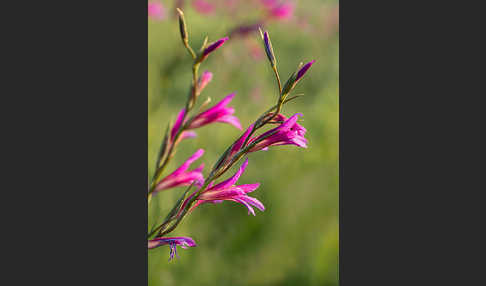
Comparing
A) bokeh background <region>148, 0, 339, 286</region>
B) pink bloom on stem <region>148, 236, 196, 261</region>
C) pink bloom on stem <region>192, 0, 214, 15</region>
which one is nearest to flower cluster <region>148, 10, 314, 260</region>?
pink bloom on stem <region>148, 236, 196, 261</region>

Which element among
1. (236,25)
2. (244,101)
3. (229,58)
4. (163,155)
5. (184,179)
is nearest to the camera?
(163,155)

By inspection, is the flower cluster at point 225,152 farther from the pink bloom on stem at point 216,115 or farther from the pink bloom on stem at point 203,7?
the pink bloom on stem at point 203,7

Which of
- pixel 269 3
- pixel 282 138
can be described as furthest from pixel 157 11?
pixel 282 138

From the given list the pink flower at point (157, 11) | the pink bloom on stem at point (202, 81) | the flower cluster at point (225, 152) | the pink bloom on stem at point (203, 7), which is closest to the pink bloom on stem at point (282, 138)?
the flower cluster at point (225, 152)

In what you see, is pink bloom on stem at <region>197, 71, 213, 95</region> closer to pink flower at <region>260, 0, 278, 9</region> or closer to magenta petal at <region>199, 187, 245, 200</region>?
magenta petal at <region>199, 187, 245, 200</region>

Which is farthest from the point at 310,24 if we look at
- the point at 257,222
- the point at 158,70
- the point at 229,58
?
the point at 257,222

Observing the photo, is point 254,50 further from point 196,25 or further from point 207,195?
point 207,195

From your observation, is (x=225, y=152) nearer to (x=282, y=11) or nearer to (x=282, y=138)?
(x=282, y=138)

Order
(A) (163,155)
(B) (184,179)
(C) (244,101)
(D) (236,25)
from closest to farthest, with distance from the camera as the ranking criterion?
(A) (163,155) → (B) (184,179) → (D) (236,25) → (C) (244,101)

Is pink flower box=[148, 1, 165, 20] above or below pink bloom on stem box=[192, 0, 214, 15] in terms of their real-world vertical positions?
below
